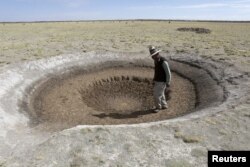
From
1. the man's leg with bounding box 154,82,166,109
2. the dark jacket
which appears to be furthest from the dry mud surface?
the dark jacket

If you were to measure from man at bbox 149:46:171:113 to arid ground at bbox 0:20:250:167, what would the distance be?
633 mm

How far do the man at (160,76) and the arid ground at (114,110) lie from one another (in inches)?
24.9

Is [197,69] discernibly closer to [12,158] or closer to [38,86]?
[38,86]

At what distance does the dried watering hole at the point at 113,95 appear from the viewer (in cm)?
1523

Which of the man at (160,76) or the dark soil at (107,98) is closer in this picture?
the man at (160,76)

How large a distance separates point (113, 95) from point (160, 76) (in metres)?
5.41

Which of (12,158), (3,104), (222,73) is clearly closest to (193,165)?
(12,158)

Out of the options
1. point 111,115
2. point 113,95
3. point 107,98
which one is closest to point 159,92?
point 111,115

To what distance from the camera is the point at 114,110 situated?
55.3ft

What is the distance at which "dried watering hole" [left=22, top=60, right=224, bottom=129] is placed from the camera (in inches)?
600

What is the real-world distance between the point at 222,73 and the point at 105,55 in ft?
33.9

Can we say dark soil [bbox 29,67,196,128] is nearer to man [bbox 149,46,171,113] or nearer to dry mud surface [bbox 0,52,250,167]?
dry mud surface [bbox 0,52,250,167]

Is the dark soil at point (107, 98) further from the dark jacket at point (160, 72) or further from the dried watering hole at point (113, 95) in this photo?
the dark jacket at point (160, 72)

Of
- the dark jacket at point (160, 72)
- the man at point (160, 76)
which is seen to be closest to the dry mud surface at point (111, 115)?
the man at point (160, 76)
